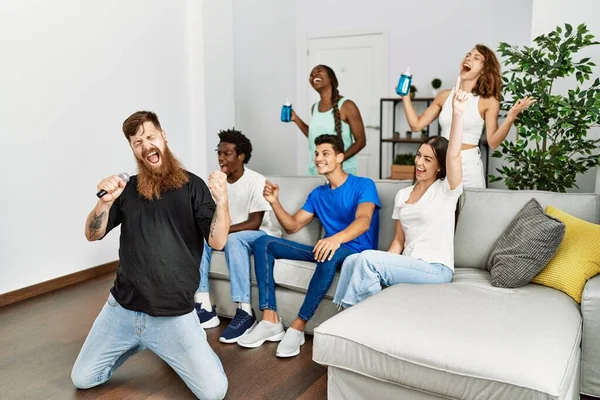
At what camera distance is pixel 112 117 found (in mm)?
4680

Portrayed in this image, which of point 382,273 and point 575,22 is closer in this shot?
point 382,273

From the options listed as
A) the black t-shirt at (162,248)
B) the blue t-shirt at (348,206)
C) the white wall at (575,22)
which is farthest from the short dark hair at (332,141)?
the white wall at (575,22)

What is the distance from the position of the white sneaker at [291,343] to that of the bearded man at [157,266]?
1.55ft

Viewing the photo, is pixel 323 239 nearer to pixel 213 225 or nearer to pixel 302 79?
pixel 213 225

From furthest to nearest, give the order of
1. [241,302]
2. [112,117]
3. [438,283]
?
[112,117], [241,302], [438,283]

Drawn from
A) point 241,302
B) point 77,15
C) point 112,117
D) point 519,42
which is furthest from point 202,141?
point 519,42

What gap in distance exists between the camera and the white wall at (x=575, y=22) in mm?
3699

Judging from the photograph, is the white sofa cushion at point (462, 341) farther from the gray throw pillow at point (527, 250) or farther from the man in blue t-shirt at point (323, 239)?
the man in blue t-shirt at point (323, 239)

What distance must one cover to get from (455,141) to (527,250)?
1.85 ft

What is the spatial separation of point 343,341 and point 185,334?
651 millimetres

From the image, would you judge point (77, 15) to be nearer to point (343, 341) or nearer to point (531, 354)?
point (343, 341)

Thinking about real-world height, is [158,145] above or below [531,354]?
above

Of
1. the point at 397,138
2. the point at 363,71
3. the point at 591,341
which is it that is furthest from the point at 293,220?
the point at 363,71

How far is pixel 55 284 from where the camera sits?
427 centimetres
